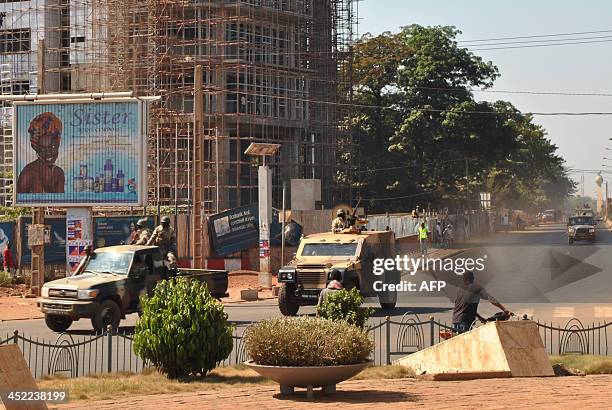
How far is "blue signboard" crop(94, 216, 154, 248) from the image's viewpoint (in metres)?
42.2

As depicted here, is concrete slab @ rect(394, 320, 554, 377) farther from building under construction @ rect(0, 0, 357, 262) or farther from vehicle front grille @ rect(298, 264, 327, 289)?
building under construction @ rect(0, 0, 357, 262)

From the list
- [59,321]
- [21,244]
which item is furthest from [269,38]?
[59,321]

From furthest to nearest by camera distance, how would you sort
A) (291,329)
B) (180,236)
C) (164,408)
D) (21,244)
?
1. (180,236)
2. (21,244)
3. (291,329)
4. (164,408)

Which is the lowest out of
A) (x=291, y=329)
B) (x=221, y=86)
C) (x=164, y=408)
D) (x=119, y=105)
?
(x=164, y=408)

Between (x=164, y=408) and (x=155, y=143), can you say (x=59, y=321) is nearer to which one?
(x=164, y=408)

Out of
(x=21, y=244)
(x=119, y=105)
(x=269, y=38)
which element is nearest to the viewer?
(x=119, y=105)

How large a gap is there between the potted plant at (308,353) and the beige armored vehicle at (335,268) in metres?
12.3

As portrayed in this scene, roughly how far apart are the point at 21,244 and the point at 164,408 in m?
28.9

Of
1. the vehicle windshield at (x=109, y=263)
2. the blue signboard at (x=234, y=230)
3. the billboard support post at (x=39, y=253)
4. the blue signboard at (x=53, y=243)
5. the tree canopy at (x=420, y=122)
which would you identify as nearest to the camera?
the vehicle windshield at (x=109, y=263)

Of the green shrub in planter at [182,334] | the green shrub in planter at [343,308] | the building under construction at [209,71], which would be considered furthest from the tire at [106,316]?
the building under construction at [209,71]

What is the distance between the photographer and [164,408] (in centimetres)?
1302

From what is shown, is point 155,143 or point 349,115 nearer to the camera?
point 155,143

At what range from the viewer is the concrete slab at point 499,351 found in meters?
15.9
